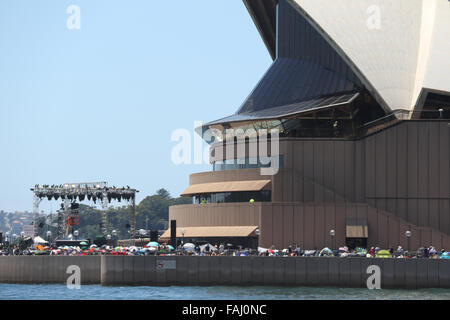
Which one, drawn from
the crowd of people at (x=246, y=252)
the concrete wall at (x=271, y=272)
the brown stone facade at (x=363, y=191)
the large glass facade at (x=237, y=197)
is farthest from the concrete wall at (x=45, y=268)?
the large glass facade at (x=237, y=197)

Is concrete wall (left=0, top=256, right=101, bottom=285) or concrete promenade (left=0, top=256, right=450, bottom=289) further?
concrete wall (left=0, top=256, right=101, bottom=285)

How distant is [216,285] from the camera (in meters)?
55.2

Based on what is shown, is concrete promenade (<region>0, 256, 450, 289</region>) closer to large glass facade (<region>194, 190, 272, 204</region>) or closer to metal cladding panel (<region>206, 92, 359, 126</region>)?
large glass facade (<region>194, 190, 272, 204</region>)

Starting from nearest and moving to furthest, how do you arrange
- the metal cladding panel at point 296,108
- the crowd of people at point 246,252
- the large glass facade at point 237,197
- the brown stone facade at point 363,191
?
the crowd of people at point 246,252 → the brown stone facade at point 363,191 → the large glass facade at point 237,197 → the metal cladding panel at point 296,108

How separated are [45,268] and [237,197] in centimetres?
1588

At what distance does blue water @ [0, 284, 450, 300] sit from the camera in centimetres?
4859

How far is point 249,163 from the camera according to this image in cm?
7006

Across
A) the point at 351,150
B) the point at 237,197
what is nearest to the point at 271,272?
the point at 237,197

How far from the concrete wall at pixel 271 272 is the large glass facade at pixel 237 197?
12.9 meters

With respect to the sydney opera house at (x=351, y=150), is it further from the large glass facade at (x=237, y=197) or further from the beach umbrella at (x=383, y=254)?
the beach umbrella at (x=383, y=254)

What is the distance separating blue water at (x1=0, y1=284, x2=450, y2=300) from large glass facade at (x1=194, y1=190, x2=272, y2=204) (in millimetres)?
14847

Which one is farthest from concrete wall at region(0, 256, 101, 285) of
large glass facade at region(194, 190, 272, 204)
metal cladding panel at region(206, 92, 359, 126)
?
metal cladding panel at region(206, 92, 359, 126)

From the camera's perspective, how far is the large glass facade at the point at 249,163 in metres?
68.5

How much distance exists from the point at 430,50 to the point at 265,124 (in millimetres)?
13296
